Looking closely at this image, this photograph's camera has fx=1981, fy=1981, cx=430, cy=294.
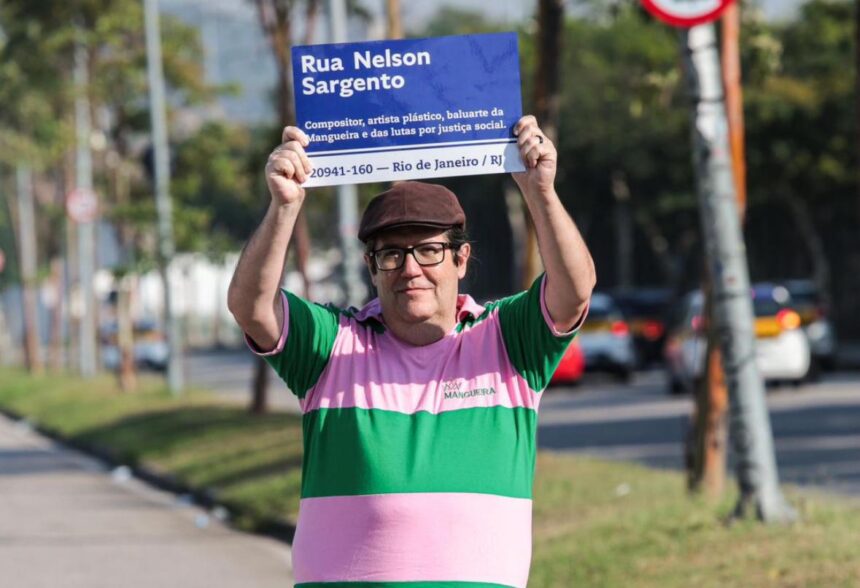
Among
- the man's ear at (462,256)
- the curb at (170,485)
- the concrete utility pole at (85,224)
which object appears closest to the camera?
the man's ear at (462,256)

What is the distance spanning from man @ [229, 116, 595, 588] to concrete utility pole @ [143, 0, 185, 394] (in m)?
25.4

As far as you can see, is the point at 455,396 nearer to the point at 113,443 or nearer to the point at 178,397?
the point at 113,443

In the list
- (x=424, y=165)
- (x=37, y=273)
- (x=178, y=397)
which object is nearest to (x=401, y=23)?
(x=178, y=397)

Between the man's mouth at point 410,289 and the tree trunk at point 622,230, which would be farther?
the tree trunk at point 622,230

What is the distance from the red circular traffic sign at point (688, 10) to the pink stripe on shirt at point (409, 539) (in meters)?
5.23

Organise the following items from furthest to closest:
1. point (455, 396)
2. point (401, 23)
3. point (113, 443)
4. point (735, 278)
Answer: point (113, 443) < point (401, 23) < point (735, 278) < point (455, 396)

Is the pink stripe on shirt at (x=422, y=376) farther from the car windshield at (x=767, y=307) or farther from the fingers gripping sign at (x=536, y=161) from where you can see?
the car windshield at (x=767, y=307)

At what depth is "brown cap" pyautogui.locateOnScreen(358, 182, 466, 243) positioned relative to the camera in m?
4.49

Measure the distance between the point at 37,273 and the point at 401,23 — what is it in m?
28.0

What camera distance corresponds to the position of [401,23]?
19141 millimetres

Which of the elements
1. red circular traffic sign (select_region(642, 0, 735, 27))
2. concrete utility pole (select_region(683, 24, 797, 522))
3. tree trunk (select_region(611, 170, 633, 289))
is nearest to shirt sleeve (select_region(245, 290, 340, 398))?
red circular traffic sign (select_region(642, 0, 735, 27))

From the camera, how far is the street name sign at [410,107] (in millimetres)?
4703

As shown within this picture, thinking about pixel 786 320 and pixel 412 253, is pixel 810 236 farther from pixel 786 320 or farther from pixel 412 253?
pixel 412 253

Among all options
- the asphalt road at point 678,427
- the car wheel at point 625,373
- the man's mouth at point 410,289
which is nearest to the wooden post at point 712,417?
the asphalt road at point 678,427
